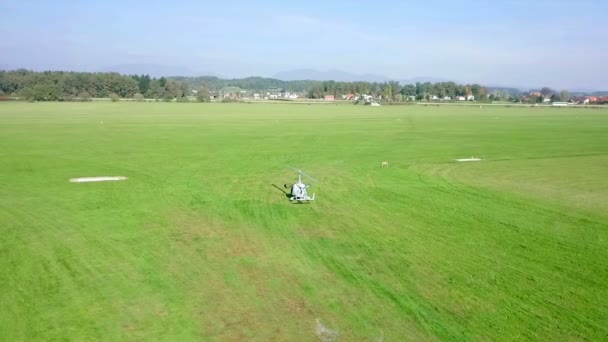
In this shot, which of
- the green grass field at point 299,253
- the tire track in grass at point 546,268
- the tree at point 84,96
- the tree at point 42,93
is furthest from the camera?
the tree at point 84,96

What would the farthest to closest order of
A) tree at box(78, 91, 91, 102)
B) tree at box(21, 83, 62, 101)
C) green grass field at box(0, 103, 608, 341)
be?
tree at box(78, 91, 91, 102) < tree at box(21, 83, 62, 101) < green grass field at box(0, 103, 608, 341)

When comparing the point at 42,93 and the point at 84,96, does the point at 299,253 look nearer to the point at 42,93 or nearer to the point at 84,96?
the point at 42,93

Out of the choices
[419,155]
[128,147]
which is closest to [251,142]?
[128,147]

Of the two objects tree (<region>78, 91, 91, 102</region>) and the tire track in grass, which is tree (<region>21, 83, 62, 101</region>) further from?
the tire track in grass

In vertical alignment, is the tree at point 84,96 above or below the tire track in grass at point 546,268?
above

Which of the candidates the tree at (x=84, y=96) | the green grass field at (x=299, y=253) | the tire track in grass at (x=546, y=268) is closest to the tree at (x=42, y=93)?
the tree at (x=84, y=96)

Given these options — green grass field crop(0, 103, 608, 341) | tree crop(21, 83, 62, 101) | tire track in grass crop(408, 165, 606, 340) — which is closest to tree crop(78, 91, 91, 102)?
tree crop(21, 83, 62, 101)

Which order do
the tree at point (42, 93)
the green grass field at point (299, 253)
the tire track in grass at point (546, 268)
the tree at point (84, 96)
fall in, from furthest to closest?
the tree at point (84, 96) < the tree at point (42, 93) < the tire track in grass at point (546, 268) < the green grass field at point (299, 253)

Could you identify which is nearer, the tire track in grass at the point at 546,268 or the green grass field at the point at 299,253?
the green grass field at the point at 299,253

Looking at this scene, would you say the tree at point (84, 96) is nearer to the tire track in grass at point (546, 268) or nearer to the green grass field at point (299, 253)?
the green grass field at point (299, 253)
